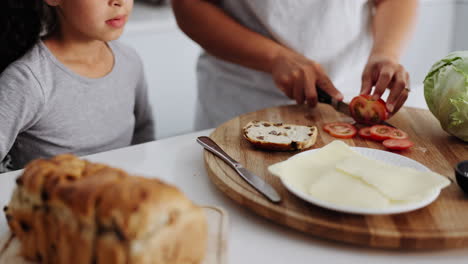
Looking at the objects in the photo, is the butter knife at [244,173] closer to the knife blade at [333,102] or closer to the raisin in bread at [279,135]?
the raisin in bread at [279,135]

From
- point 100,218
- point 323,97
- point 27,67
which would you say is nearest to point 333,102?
point 323,97

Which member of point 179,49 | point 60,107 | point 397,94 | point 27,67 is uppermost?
point 397,94

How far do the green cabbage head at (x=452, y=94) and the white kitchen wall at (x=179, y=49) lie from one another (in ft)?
5.26

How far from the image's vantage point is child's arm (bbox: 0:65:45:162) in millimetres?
1314

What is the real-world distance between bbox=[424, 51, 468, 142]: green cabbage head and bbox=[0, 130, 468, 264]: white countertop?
47 cm

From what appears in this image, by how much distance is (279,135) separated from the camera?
1.27 meters

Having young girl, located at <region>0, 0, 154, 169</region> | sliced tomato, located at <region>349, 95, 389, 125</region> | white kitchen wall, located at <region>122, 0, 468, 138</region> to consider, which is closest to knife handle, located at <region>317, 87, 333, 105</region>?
sliced tomato, located at <region>349, 95, 389, 125</region>

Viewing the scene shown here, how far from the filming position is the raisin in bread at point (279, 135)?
1214mm

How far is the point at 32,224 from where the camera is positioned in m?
0.78

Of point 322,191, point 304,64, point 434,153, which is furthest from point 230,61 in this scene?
point 322,191

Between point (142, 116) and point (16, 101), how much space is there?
54 centimetres

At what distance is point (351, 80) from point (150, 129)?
2.46 feet

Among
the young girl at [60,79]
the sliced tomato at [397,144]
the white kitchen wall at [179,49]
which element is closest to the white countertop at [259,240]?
the young girl at [60,79]

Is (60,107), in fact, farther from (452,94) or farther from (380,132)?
(452,94)
